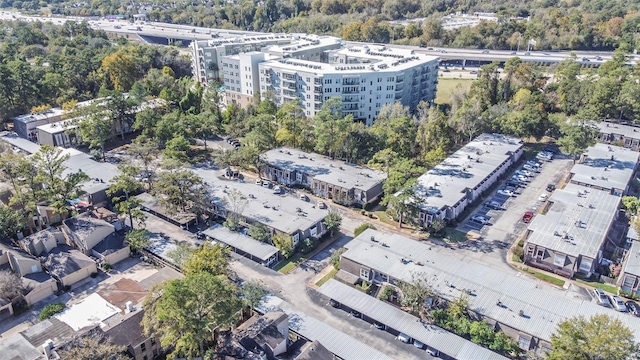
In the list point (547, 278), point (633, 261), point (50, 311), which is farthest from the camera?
point (547, 278)

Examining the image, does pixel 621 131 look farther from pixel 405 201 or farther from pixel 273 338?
pixel 273 338

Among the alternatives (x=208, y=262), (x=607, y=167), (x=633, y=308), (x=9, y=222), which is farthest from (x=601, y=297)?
(x=9, y=222)

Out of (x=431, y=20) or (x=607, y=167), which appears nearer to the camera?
(x=607, y=167)

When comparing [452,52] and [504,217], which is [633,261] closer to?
[504,217]

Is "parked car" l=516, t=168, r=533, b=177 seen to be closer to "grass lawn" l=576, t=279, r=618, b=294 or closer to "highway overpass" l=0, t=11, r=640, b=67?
"grass lawn" l=576, t=279, r=618, b=294

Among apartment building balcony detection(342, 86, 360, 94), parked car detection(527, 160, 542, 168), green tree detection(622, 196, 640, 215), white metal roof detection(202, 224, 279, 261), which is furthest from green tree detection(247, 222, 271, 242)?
parked car detection(527, 160, 542, 168)

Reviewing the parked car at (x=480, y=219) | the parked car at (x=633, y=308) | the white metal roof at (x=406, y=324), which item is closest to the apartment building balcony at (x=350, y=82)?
the parked car at (x=480, y=219)

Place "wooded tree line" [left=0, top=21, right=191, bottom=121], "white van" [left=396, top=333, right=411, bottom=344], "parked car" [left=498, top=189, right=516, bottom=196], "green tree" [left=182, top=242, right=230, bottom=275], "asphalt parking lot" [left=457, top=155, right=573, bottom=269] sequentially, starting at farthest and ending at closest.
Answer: "wooded tree line" [left=0, top=21, right=191, bottom=121]
"parked car" [left=498, top=189, right=516, bottom=196]
"asphalt parking lot" [left=457, top=155, right=573, bottom=269]
"green tree" [left=182, top=242, right=230, bottom=275]
"white van" [left=396, top=333, right=411, bottom=344]

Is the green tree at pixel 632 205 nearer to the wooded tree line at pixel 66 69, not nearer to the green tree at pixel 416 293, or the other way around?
the green tree at pixel 416 293
